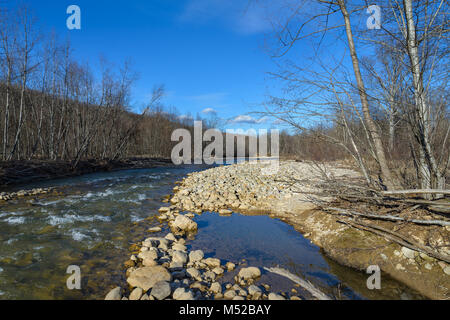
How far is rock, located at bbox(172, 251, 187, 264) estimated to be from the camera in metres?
2.93

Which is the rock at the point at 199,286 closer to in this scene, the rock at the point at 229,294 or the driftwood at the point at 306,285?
the rock at the point at 229,294

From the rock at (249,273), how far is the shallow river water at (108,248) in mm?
90

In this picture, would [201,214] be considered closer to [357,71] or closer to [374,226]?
[374,226]

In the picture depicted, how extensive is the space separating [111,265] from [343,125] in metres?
4.16

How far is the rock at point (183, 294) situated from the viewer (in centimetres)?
216

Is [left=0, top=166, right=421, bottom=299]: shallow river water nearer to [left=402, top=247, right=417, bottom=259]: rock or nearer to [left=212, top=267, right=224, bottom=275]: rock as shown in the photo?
[left=212, top=267, right=224, bottom=275]: rock

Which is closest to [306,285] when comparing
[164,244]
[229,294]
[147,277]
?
[229,294]

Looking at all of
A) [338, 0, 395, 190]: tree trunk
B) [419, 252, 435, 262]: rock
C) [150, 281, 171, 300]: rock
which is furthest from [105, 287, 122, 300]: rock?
[338, 0, 395, 190]: tree trunk

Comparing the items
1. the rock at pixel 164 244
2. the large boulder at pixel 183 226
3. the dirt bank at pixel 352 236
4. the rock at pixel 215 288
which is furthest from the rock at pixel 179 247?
the dirt bank at pixel 352 236

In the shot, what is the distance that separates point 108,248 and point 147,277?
4.49ft

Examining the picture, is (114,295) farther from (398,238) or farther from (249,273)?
(398,238)

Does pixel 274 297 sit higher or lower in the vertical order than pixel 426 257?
lower

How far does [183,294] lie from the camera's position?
2178mm
